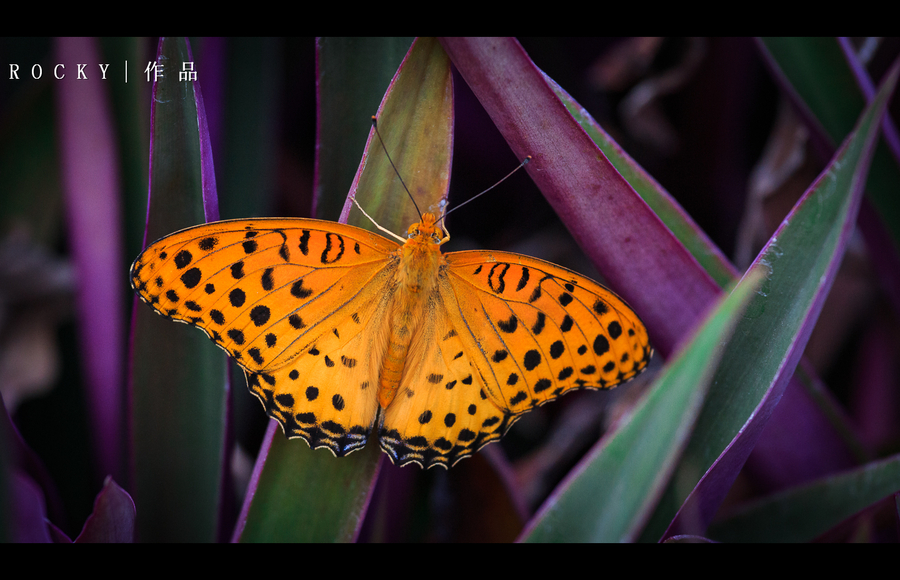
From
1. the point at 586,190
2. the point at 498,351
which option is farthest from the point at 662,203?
the point at 498,351

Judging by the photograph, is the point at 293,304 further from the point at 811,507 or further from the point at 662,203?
the point at 811,507

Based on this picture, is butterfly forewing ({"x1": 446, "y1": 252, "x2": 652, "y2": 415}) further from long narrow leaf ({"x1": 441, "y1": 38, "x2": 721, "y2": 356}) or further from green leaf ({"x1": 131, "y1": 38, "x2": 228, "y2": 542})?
green leaf ({"x1": 131, "y1": 38, "x2": 228, "y2": 542})

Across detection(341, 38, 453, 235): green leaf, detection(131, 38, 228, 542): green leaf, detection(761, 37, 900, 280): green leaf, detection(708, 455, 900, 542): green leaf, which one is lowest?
detection(708, 455, 900, 542): green leaf

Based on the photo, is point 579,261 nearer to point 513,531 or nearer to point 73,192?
point 513,531

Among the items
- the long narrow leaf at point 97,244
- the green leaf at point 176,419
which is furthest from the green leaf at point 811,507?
the long narrow leaf at point 97,244

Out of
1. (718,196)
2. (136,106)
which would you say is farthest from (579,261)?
(136,106)

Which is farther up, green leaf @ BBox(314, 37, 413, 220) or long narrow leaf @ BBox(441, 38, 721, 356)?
green leaf @ BBox(314, 37, 413, 220)

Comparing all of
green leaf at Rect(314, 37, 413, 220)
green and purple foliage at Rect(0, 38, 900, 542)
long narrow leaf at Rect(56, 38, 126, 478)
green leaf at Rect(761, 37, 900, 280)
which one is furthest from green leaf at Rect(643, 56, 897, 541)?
long narrow leaf at Rect(56, 38, 126, 478)

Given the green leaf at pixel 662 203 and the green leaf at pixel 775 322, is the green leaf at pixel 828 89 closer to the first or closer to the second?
the green leaf at pixel 775 322
